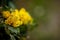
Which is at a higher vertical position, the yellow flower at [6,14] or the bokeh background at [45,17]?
the bokeh background at [45,17]

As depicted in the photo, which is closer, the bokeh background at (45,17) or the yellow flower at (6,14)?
the yellow flower at (6,14)

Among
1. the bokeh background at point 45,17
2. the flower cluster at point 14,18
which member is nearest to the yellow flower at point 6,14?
the flower cluster at point 14,18

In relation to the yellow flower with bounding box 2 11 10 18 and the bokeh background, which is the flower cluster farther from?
the bokeh background

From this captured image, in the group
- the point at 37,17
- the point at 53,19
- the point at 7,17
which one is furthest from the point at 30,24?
the point at 53,19

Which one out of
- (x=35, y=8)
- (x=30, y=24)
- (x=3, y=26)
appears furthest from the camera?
(x=35, y=8)

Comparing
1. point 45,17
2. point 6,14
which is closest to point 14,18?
point 6,14

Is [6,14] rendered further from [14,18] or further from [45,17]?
[45,17]

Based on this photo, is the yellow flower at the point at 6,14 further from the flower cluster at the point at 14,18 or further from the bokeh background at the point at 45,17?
the bokeh background at the point at 45,17

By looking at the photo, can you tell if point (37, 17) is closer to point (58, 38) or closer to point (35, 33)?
point (35, 33)
